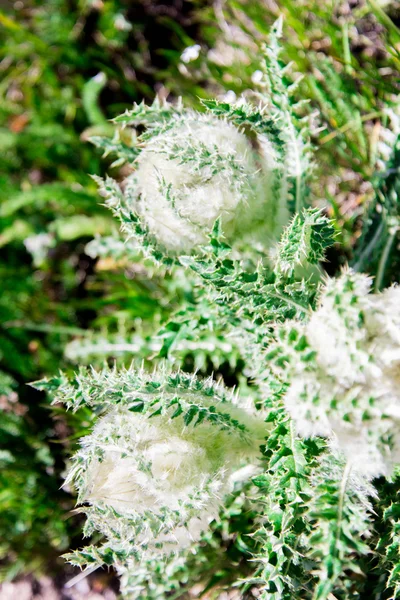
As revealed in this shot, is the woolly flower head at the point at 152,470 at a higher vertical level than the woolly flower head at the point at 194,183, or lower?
lower

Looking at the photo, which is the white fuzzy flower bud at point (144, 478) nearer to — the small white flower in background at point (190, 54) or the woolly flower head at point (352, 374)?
the woolly flower head at point (352, 374)

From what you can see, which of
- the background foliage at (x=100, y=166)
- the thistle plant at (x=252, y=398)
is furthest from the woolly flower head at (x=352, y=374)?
the background foliage at (x=100, y=166)

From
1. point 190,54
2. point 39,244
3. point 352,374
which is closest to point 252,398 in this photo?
point 352,374

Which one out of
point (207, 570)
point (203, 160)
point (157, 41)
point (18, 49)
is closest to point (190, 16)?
point (157, 41)

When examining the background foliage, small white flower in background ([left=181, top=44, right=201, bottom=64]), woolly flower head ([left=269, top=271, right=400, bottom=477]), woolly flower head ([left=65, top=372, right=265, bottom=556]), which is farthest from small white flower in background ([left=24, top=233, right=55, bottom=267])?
woolly flower head ([left=269, top=271, right=400, bottom=477])

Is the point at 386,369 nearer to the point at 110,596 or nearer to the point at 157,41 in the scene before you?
the point at 110,596

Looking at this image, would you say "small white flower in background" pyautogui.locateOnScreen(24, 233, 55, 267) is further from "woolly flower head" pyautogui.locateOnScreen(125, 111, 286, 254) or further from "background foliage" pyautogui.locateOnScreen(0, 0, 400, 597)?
"woolly flower head" pyautogui.locateOnScreen(125, 111, 286, 254)

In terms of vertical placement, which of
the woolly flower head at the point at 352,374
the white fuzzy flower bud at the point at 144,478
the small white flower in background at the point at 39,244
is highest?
the woolly flower head at the point at 352,374
